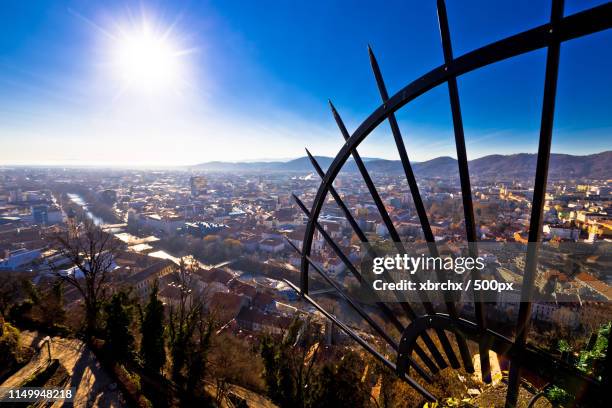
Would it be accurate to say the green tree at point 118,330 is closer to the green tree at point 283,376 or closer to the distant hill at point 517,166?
the green tree at point 283,376

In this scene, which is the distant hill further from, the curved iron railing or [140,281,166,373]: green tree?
[140,281,166,373]: green tree

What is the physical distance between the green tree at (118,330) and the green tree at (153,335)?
1.21 ft

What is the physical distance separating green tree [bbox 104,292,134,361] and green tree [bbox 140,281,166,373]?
0.37 m

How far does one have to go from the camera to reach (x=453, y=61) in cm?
107

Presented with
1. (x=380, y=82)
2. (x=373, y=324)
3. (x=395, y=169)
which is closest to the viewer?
(x=380, y=82)

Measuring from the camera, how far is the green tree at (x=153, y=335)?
7.18 metres

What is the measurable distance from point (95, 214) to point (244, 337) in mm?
46067

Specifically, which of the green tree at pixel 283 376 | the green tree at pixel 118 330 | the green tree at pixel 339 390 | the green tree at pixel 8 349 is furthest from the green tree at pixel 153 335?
the green tree at pixel 339 390

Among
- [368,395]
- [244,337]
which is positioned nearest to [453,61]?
[368,395]

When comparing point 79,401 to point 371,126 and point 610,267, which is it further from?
point 610,267

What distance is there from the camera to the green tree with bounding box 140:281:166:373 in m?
7.18

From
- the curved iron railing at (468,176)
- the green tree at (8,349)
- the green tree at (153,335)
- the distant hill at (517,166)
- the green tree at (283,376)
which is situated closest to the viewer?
the curved iron railing at (468,176)

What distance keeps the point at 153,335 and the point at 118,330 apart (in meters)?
0.87

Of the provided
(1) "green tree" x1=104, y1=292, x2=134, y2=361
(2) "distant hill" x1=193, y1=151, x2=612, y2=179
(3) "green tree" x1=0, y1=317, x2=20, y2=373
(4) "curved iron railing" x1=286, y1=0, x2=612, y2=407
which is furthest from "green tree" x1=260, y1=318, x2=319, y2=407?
(4) "curved iron railing" x1=286, y1=0, x2=612, y2=407
